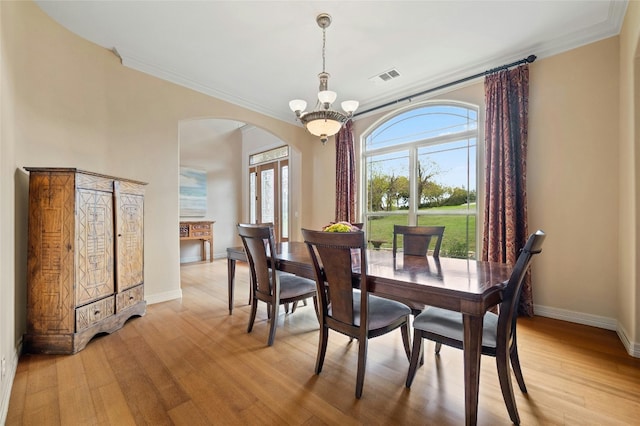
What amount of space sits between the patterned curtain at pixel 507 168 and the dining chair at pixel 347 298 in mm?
1898

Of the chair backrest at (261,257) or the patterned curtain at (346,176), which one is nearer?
the chair backrest at (261,257)

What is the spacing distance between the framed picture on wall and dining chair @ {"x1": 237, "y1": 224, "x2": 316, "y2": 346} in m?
4.49

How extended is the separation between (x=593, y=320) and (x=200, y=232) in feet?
21.5

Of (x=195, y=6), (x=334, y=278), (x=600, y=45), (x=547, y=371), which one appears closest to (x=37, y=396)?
(x=334, y=278)

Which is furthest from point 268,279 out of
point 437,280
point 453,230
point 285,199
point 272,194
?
point 272,194

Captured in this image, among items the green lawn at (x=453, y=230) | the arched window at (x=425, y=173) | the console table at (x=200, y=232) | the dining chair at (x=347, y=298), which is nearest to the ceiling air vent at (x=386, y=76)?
the arched window at (x=425, y=173)

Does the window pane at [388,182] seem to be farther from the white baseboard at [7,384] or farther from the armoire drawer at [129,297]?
the white baseboard at [7,384]

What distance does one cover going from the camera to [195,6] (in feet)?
7.86

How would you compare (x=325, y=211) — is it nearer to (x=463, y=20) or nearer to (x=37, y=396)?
(x=463, y=20)

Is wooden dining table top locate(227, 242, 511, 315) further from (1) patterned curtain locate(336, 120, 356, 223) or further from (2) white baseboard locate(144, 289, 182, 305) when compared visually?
(1) patterned curtain locate(336, 120, 356, 223)

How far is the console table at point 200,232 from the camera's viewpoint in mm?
5867

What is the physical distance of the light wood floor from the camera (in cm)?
151

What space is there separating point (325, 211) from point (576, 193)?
356 cm

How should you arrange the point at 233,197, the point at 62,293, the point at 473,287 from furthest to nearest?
the point at 233,197, the point at 62,293, the point at 473,287
